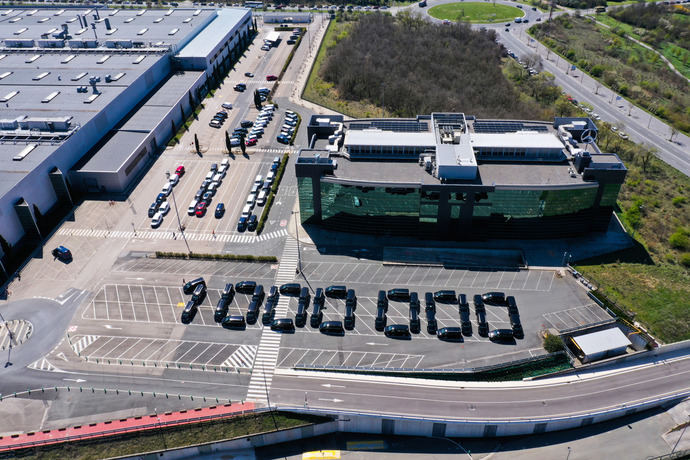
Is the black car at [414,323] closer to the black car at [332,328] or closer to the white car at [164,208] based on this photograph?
the black car at [332,328]

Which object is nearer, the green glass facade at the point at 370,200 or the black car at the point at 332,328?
the black car at the point at 332,328

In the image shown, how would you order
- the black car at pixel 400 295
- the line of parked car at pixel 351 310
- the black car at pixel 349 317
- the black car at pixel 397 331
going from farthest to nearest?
the black car at pixel 400 295 → the black car at pixel 349 317 → the line of parked car at pixel 351 310 → the black car at pixel 397 331

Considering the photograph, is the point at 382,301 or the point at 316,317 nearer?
the point at 316,317

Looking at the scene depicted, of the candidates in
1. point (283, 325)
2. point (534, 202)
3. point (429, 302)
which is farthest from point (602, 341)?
point (283, 325)

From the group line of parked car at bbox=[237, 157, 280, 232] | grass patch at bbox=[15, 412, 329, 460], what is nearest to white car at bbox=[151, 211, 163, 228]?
line of parked car at bbox=[237, 157, 280, 232]

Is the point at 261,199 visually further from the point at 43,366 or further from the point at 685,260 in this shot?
the point at 685,260

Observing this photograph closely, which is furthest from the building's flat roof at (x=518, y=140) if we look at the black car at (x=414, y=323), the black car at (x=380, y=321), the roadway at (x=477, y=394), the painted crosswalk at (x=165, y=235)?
the roadway at (x=477, y=394)
